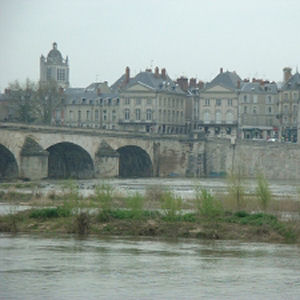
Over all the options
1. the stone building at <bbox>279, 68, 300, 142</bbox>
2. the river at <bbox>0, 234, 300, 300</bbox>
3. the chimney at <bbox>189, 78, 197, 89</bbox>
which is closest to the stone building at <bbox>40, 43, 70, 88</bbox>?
the chimney at <bbox>189, 78, 197, 89</bbox>

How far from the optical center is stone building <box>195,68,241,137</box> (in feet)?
353

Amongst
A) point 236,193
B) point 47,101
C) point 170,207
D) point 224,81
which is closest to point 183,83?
point 224,81

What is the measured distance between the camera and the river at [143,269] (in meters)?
23.9

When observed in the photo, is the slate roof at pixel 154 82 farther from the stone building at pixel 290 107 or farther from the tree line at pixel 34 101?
the stone building at pixel 290 107

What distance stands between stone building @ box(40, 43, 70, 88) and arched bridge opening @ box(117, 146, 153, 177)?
273ft

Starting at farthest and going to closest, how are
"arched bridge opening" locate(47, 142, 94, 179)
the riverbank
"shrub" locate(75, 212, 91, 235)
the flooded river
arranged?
"arched bridge opening" locate(47, 142, 94, 179)
the flooded river
"shrub" locate(75, 212, 91, 235)
the riverbank

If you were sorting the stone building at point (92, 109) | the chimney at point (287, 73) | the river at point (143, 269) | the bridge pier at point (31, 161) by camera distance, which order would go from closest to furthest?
the river at point (143, 269)
the bridge pier at point (31, 161)
the chimney at point (287, 73)
the stone building at point (92, 109)

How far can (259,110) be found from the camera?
107 m

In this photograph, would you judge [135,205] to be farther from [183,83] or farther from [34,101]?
[183,83]

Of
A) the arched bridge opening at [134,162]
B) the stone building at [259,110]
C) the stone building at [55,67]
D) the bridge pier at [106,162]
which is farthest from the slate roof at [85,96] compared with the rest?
the stone building at [55,67]

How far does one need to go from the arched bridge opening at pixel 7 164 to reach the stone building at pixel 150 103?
31213 millimetres

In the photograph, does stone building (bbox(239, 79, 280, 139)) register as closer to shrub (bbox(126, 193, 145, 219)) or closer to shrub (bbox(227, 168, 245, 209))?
shrub (bbox(227, 168, 245, 209))

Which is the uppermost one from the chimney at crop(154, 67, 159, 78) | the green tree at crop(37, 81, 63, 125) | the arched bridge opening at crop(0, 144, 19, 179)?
the chimney at crop(154, 67, 159, 78)

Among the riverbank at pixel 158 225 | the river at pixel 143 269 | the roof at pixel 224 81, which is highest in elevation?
the roof at pixel 224 81
